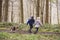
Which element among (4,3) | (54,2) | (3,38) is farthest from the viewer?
(54,2)

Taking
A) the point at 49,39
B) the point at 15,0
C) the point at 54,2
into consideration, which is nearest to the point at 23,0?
the point at 15,0

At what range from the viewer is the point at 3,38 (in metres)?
13.2

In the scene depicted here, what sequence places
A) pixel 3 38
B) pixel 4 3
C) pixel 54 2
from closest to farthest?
1. pixel 3 38
2. pixel 4 3
3. pixel 54 2

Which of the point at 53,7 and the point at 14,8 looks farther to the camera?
the point at 53,7

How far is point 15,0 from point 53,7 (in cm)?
451

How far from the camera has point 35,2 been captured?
952 inches

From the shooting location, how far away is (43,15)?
24078mm

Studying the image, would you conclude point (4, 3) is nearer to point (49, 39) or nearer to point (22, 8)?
point (22, 8)

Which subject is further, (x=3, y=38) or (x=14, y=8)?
(x=14, y=8)

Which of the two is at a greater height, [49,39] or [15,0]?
[15,0]

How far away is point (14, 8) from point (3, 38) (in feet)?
35.3

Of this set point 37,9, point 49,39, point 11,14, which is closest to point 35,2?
point 37,9

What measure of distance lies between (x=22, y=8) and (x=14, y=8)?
649 mm

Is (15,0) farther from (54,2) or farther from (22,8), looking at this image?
(54,2)
